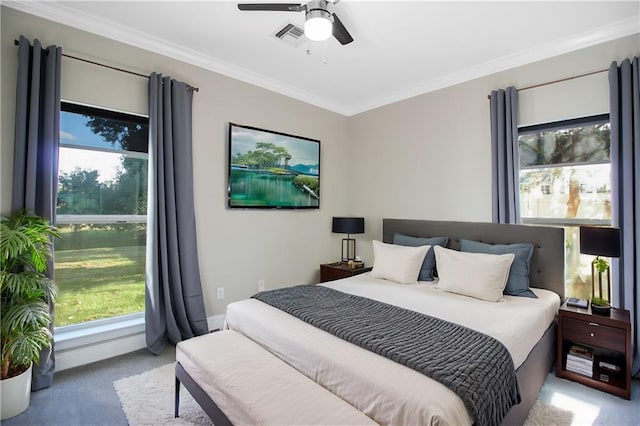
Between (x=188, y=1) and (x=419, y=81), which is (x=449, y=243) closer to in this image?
(x=419, y=81)

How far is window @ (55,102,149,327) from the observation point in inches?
103

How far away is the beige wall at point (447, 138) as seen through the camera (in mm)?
2740

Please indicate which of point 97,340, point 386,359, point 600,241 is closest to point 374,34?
point 600,241

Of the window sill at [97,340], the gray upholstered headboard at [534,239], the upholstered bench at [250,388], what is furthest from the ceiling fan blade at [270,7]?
the window sill at [97,340]

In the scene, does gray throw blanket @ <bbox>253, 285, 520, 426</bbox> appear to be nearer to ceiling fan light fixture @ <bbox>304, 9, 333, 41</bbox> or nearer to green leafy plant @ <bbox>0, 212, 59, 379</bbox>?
green leafy plant @ <bbox>0, 212, 59, 379</bbox>

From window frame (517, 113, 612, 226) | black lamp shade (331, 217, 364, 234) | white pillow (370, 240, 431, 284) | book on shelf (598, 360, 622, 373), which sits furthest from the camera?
black lamp shade (331, 217, 364, 234)

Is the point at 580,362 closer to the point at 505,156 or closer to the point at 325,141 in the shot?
the point at 505,156

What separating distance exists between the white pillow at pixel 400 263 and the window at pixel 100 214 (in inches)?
93.0

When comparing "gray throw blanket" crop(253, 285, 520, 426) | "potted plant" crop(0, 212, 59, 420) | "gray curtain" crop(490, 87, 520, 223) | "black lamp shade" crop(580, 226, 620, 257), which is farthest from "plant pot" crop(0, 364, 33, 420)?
"black lamp shade" crop(580, 226, 620, 257)

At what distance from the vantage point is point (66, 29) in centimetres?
246

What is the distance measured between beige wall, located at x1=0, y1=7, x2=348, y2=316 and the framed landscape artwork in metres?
0.10

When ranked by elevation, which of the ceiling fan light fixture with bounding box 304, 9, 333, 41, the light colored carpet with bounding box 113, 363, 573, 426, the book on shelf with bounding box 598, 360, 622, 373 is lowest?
the light colored carpet with bounding box 113, 363, 573, 426

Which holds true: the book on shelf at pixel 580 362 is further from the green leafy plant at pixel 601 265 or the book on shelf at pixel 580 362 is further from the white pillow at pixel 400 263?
the white pillow at pixel 400 263

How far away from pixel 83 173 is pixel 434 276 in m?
3.45
